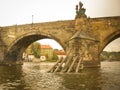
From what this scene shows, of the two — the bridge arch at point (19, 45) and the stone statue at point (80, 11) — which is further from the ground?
the stone statue at point (80, 11)

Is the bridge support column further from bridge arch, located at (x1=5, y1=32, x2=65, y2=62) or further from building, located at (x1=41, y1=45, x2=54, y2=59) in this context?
building, located at (x1=41, y1=45, x2=54, y2=59)

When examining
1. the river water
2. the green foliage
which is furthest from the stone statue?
the green foliage

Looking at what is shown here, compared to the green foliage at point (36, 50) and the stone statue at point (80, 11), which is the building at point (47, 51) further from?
the stone statue at point (80, 11)

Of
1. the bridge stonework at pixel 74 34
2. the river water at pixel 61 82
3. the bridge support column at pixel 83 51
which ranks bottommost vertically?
the river water at pixel 61 82

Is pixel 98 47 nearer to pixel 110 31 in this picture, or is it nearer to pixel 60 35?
pixel 110 31

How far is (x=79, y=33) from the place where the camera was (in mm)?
30203

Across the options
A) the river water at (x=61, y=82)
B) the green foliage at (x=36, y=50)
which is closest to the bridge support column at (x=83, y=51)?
the river water at (x=61, y=82)

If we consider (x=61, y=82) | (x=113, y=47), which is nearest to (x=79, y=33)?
(x=113, y=47)

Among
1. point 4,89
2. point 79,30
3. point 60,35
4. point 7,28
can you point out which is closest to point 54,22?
point 60,35

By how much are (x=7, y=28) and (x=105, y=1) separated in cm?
3328

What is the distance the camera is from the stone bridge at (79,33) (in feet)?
97.3

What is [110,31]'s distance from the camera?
3050cm

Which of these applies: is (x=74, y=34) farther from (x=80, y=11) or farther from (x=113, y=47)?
(x=113, y=47)

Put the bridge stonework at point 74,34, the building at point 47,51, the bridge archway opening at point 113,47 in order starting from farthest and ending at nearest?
the building at point 47,51
the bridge stonework at point 74,34
the bridge archway opening at point 113,47
